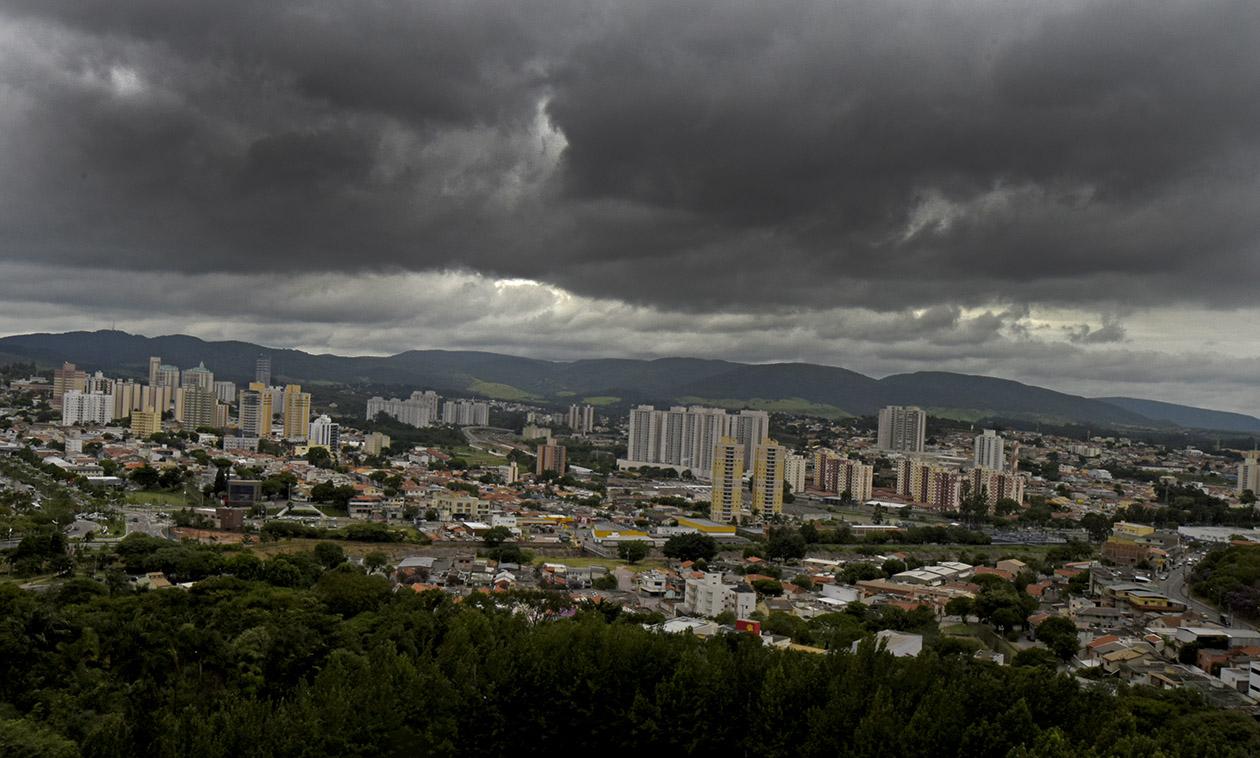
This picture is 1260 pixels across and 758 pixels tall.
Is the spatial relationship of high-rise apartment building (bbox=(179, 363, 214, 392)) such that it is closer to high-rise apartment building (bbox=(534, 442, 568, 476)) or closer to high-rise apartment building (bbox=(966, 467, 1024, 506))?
high-rise apartment building (bbox=(534, 442, 568, 476))

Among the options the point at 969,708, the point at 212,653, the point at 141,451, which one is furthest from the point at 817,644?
the point at 141,451

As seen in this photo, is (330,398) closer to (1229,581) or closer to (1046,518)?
(1046,518)

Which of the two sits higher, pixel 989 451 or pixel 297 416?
pixel 989 451

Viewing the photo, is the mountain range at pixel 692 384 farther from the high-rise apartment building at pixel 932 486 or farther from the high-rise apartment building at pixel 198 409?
the high-rise apartment building at pixel 932 486

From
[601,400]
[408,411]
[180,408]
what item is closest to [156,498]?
[180,408]

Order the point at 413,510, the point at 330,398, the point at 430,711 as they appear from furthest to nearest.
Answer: the point at 330,398 < the point at 413,510 < the point at 430,711

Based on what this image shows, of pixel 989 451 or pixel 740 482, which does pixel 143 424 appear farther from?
pixel 989 451
